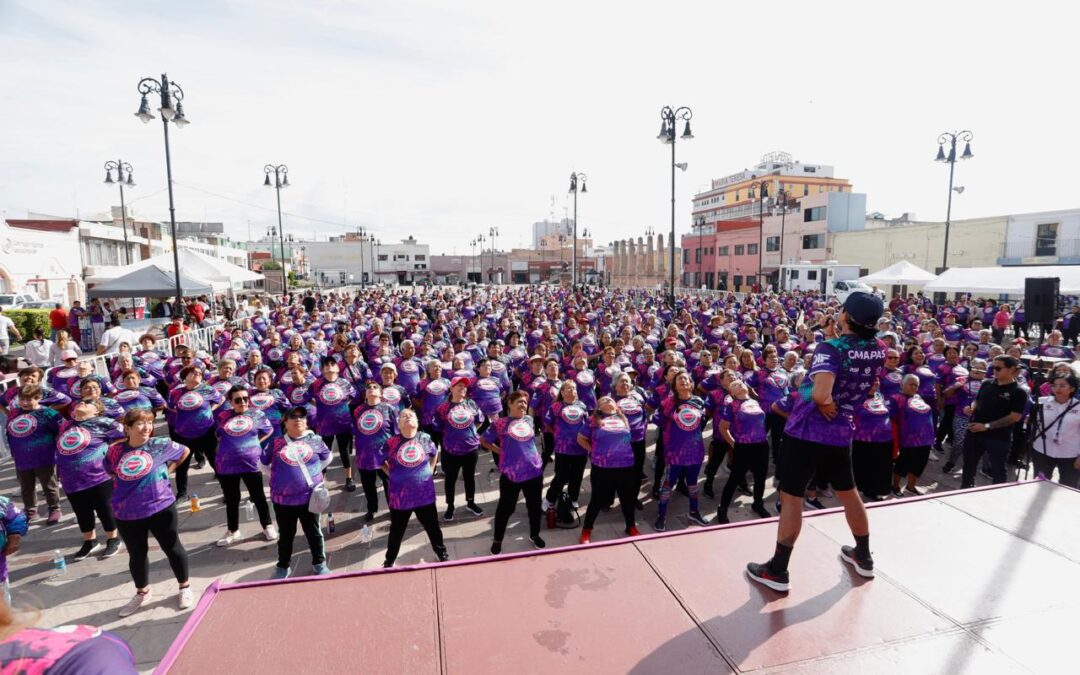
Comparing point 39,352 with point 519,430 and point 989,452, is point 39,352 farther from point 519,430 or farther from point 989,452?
point 989,452

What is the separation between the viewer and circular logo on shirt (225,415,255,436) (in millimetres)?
5871

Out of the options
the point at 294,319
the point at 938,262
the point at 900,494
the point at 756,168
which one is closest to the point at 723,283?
the point at 938,262

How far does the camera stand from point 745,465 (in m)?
6.41

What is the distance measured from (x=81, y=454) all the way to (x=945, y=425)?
11751 millimetres

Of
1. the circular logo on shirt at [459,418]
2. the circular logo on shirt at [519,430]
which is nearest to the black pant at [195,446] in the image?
the circular logo on shirt at [459,418]

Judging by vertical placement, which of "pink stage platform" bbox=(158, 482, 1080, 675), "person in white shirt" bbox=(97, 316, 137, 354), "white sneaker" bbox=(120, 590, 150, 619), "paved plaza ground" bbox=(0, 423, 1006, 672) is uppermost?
"person in white shirt" bbox=(97, 316, 137, 354)

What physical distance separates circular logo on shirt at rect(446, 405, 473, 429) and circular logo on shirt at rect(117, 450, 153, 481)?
292 centimetres

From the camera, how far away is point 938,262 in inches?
1419

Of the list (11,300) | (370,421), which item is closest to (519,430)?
(370,421)

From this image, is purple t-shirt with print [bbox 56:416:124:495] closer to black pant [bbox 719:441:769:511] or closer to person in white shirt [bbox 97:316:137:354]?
black pant [bbox 719:441:769:511]

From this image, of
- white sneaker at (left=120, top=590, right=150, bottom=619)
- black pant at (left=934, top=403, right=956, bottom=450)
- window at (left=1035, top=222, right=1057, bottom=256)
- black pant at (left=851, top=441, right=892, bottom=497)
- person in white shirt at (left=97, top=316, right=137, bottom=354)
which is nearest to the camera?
white sneaker at (left=120, top=590, right=150, bottom=619)

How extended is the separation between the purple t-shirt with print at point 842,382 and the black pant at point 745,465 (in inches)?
126

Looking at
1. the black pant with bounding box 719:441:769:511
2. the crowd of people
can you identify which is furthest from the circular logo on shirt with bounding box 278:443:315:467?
the black pant with bounding box 719:441:769:511

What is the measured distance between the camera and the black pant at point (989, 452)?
21.1 feet
